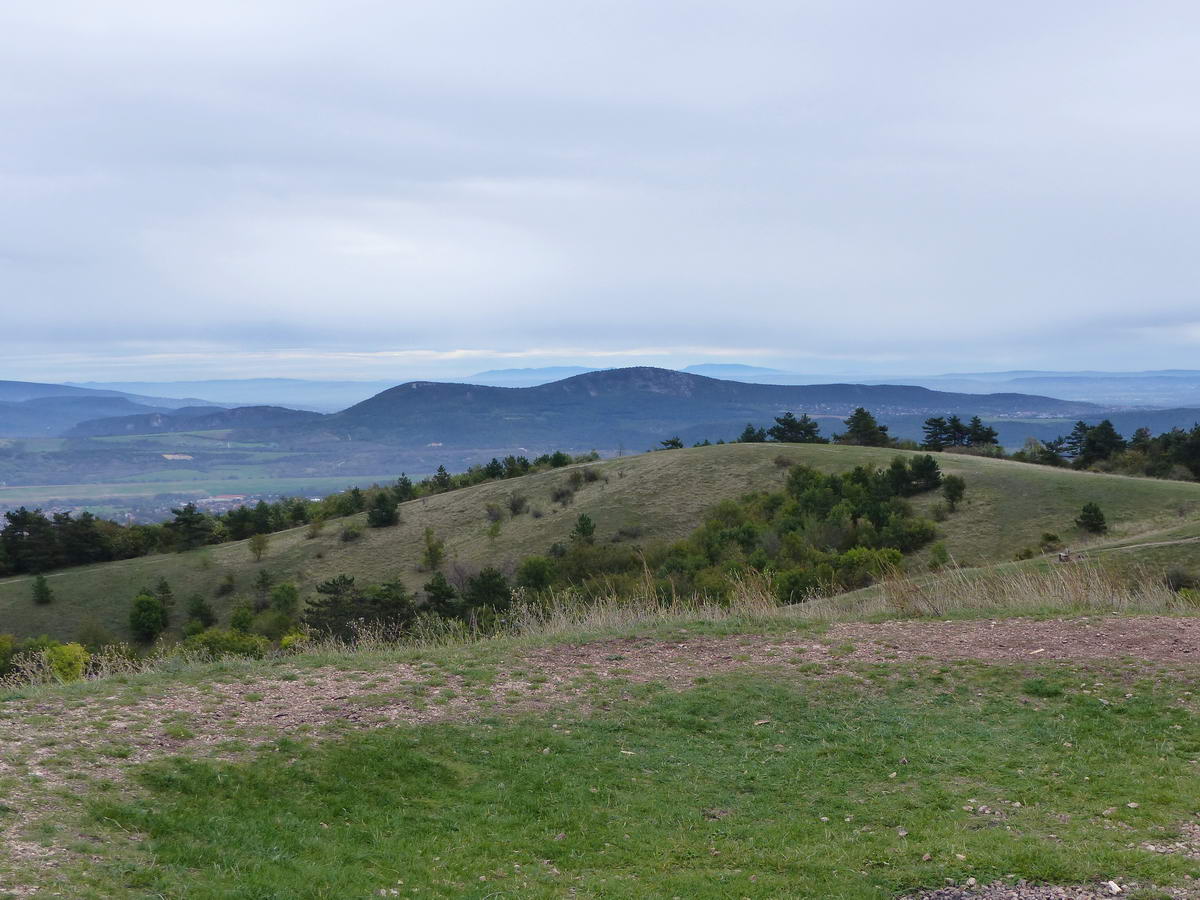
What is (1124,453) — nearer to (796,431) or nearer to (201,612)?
(796,431)

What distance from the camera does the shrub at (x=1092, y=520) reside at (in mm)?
29734

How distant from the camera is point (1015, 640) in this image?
400 inches

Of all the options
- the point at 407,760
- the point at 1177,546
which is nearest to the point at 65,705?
the point at 407,760

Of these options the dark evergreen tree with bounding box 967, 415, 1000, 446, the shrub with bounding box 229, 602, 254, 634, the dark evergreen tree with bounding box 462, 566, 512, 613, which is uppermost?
the dark evergreen tree with bounding box 967, 415, 1000, 446

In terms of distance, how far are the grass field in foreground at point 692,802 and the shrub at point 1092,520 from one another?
2431cm

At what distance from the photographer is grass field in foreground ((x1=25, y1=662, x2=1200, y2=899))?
194 inches

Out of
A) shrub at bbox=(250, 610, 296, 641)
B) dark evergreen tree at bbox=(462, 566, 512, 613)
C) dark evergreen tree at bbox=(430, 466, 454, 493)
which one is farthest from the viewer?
dark evergreen tree at bbox=(430, 466, 454, 493)

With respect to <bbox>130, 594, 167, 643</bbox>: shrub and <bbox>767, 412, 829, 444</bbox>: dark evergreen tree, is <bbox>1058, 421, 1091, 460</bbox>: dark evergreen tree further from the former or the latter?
<bbox>130, 594, 167, 643</bbox>: shrub

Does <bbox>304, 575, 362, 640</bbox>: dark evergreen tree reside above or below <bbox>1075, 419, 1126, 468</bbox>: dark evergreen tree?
below

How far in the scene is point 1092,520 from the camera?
3003 centimetres

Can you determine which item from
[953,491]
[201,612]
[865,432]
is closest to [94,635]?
[201,612]

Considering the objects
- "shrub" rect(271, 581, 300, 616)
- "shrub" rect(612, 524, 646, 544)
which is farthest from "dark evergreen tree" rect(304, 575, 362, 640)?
"shrub" rect(612, 524, 646, 544)

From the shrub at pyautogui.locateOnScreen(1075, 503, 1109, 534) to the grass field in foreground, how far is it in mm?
24314

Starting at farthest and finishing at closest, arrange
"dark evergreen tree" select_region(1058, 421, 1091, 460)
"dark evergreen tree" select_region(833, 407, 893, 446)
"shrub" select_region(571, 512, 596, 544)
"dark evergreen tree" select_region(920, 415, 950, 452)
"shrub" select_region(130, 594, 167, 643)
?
"dark evergreen tree" select_region(920, 415, 950, 452)
"dark evergreen tree" select_region(833, 407, 893, 446)
"dark evergreen tree" select_region(1058, 421, 1091, 460)
"shrub" select_region(571, 512, 596, 544)
"shrub" select_region(130, 594, 167, 643)
